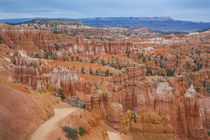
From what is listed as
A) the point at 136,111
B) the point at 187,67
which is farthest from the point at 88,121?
the point at 187,67

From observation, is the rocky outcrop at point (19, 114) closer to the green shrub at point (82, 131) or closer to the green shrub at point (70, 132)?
the green shrub at point (70, 132)

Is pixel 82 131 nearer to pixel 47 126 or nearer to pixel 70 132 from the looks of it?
pixel 70 132

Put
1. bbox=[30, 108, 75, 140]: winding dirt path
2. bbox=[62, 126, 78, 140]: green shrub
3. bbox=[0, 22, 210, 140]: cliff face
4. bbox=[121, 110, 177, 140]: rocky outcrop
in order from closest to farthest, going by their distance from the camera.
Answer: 1. bbox=[30, 108, 75, 140]: winding dirt path
2. bbox=[62, 126, 78, 140]: green shrub
3. bbox=[121, 110, 177, 140]: rocky outcrop
4. bbox=[0, 22, 210, 140]: cliff face

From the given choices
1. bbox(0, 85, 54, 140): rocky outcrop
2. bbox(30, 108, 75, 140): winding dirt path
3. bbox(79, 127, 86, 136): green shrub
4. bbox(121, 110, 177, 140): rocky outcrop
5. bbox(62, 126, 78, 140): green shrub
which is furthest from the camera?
bbox(121, 110, 177, 140): rocky outcrop

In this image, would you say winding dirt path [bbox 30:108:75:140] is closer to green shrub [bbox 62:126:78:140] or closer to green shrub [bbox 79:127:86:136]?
green shrub [bbox 62:126:78:140]

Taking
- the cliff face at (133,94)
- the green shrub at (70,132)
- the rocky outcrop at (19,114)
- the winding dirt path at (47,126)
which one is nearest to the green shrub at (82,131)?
the green shrub at (70,132)

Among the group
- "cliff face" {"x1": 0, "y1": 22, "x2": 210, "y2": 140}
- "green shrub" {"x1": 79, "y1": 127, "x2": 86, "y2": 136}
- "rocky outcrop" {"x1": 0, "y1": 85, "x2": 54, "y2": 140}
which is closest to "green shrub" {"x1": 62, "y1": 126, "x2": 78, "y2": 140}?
"green shrub" {"x1": 79, "y1": 127, "x2": 86, "y2": 136}

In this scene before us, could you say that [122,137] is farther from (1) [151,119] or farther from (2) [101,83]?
(2) [101,83]

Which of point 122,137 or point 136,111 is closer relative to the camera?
point 122,137

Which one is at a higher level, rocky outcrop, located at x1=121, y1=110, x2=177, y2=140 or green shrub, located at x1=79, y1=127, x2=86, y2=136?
green shrub, located at x1=79, y1=127, x2=86, y2=136
